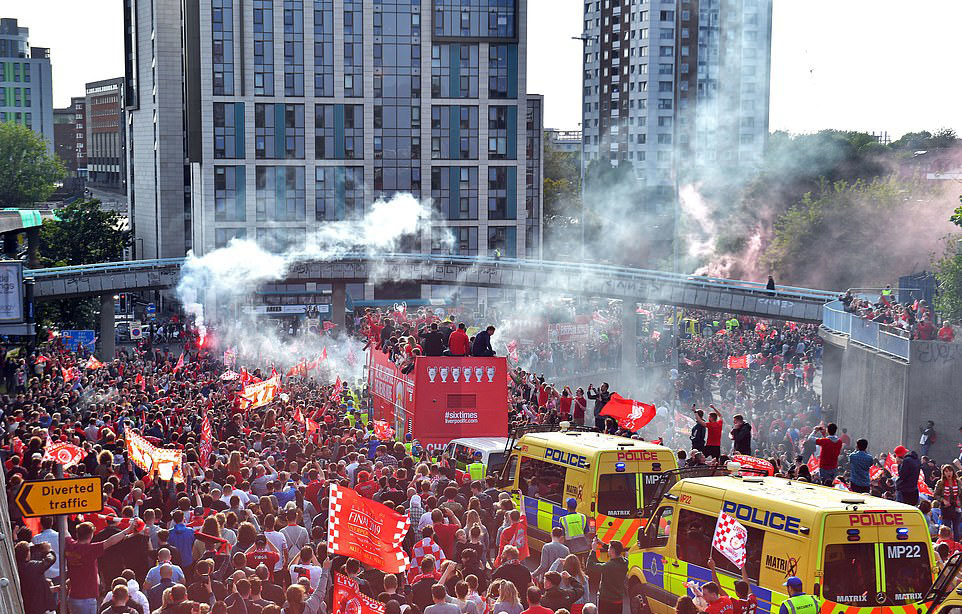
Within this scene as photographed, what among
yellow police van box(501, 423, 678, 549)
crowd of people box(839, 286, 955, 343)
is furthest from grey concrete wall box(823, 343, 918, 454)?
yellow police van box(501, 423, 678, 549)

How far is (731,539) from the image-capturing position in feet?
40.7

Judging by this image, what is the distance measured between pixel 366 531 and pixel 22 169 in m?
138

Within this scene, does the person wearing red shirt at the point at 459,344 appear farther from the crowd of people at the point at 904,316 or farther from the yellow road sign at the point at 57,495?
the yellow road sign at the point at 57,495

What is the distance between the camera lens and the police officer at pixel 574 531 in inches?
598

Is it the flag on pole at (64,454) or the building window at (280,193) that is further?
the building window at (280,193)

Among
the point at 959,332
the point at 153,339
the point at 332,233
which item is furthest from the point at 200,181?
the point at 959,332

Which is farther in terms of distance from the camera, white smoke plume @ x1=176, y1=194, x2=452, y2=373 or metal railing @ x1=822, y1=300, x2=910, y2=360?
white smoke plume @ x1=176, y1=194, x2=452, y2=373

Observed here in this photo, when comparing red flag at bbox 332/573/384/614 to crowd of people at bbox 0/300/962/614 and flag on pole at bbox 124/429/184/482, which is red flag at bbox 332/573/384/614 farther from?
flag on pole at bbox 124/429/184/482

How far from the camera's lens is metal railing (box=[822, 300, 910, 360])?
32.5 m

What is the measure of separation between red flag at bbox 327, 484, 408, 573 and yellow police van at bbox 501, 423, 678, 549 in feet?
15.4

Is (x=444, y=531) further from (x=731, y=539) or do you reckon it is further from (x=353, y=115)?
(x=353, y=115)

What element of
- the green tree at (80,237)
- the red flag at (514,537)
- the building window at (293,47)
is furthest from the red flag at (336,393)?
the green tree at (80,237)

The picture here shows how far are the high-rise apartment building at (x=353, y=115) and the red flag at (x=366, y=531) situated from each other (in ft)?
268

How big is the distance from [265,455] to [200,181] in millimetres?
75212
